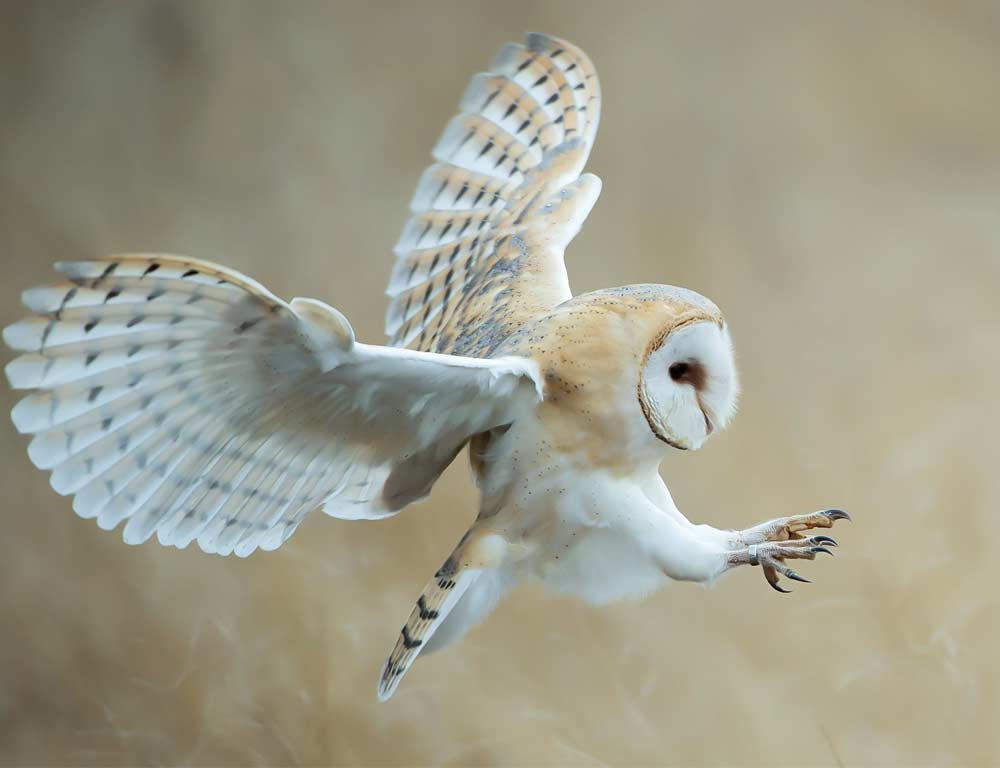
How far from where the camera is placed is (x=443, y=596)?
50.7 inches

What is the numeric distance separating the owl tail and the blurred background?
1.49 m

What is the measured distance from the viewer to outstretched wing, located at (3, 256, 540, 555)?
1036 mm

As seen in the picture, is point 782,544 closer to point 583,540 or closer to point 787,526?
point 787,526

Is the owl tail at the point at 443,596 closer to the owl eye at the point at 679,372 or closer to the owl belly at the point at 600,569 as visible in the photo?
the owl belly at the point at 600,569

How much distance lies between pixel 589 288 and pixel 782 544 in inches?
65.8

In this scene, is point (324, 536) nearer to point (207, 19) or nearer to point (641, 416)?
point (207, 19)

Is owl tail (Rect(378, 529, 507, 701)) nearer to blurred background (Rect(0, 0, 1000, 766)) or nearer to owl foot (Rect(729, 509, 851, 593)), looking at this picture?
owl foot (Rect(729, 509, 851, 593))

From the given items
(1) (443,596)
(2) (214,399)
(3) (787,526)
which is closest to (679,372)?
(3) (787,526)

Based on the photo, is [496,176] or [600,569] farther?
[496,176]

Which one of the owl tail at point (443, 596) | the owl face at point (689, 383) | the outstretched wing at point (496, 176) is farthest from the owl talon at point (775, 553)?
the outstretched wing at point (496, 176)

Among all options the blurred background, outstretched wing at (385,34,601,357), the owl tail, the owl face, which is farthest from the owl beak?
the blurred background

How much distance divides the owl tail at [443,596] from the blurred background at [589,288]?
4.89 ft

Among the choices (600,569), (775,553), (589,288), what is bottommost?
(589,288)

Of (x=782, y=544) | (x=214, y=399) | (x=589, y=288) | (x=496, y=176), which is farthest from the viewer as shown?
(x=589, y=288)
